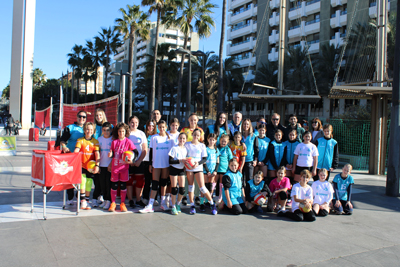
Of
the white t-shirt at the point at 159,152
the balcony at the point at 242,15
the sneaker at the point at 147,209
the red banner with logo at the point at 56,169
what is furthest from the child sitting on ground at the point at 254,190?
the balcony at the point at 242,15

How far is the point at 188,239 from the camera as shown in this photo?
4762mm

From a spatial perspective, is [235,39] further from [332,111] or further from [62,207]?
[62,207]

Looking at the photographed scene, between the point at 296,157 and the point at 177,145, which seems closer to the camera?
the point at 177,145

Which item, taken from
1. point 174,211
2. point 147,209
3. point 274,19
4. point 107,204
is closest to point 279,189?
point 174,211

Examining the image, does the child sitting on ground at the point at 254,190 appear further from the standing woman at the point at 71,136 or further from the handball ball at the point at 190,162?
the standing woman at the point at 71,136

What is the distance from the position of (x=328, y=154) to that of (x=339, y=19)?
124 ft

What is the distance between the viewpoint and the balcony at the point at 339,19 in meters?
38.8

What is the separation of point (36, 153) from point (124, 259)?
274 cm

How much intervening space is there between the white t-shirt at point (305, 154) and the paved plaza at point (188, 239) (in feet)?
3.96

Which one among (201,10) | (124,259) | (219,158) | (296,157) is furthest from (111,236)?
(201,10)

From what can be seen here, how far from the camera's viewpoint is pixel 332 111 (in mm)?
40219

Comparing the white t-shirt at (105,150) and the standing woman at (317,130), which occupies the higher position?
the standing woman at (317,130)

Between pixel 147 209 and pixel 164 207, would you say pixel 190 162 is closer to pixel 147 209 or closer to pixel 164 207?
pixel 164 207

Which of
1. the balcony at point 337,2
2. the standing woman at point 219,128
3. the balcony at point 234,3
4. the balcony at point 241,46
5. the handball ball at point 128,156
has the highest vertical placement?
the balcony at point 234,3
